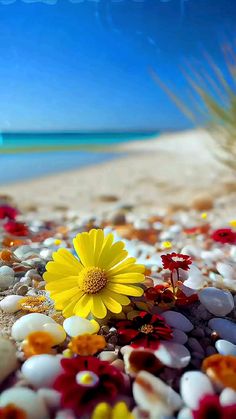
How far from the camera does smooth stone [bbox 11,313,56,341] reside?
61cm

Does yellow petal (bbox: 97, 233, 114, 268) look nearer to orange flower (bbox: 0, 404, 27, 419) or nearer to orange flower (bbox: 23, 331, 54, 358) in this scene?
orange flower (bbox: 23, 331, 54, 358)

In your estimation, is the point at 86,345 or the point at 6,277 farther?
the point at 6,277

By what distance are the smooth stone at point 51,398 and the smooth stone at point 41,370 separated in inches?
0.7

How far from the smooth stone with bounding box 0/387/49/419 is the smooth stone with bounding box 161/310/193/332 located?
0.22 m

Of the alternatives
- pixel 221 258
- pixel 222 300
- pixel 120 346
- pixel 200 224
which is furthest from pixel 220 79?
pixel 120 346

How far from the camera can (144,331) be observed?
60 centimetres

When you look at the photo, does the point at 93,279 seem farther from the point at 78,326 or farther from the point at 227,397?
the point at 227,397

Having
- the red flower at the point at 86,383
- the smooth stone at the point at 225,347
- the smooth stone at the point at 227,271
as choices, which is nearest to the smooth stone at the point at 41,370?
the red flower at the point at 86,383

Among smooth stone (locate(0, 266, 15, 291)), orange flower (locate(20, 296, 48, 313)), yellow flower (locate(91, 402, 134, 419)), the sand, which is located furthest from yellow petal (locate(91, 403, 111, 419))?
the sand

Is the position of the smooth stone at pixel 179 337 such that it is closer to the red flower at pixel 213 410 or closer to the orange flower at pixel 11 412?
the red flower at pixel 213 410

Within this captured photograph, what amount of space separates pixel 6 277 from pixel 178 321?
1.01 feet

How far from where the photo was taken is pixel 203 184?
3.55 m

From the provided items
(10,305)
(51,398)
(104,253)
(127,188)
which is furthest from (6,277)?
(127,188)

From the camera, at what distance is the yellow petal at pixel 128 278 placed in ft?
2.12
